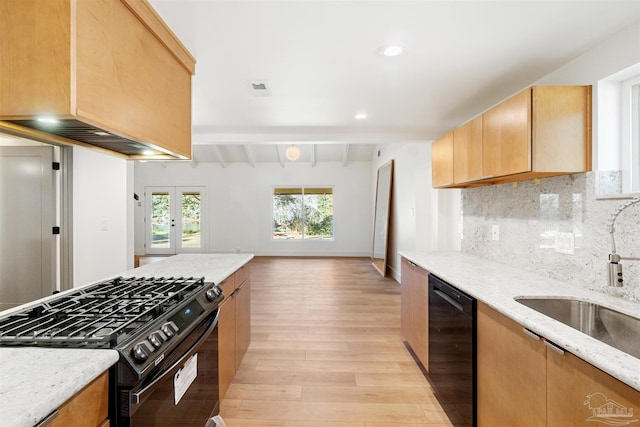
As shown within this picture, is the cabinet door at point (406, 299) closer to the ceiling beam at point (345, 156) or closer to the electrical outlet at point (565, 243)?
the electrical outlet at point (565, 243)

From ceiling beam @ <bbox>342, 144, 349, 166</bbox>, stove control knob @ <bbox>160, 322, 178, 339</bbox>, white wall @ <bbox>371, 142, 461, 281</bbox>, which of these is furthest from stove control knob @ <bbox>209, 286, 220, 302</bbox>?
ceiling beam @ <bbox>342, 144, 349, 166</bbox>

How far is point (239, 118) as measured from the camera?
3281 mm

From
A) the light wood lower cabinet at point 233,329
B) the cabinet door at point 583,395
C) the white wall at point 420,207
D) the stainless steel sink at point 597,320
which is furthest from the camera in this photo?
the white wall at point 420,207

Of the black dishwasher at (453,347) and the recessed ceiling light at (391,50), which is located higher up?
the recessed ceiling light at (391,50)

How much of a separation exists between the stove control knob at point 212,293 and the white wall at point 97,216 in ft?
8.02

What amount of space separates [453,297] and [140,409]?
1615 mm

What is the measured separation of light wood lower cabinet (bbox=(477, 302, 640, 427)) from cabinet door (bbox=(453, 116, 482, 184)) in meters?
1.17

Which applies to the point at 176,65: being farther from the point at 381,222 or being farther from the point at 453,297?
the point at 381,222

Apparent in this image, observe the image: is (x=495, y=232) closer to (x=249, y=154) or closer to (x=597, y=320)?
(x=597, y=320)

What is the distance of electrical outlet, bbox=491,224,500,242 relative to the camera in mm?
2484

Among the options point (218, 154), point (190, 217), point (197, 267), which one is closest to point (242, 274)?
point (197, 267)

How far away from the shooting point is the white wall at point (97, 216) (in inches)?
127

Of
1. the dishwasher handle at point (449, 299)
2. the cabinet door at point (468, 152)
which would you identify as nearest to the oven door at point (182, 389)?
the dishwasher handle at point (449, 299)

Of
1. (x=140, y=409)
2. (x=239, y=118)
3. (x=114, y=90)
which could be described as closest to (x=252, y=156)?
(x=239, y=118)
